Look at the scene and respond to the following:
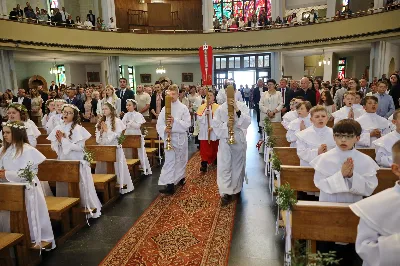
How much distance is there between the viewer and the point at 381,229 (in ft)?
6.51

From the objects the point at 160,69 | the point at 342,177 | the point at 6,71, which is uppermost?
the point at 160,69

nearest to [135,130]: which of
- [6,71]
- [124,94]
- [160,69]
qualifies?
[124,94]

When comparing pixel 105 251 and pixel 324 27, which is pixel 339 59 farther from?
pixel 105 251

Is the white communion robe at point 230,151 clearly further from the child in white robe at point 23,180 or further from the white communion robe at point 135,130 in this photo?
the child in white robe at point 23,180

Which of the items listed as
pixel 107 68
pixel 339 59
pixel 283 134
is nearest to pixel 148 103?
pixel 283 134

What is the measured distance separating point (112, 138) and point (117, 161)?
0.52 metres

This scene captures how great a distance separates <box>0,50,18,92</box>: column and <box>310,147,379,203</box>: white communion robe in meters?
14.6

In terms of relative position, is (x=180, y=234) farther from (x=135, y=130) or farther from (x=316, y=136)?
(x=135, y=130)

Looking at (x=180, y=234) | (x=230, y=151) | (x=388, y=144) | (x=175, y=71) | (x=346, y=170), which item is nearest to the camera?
(x=346, y=170)

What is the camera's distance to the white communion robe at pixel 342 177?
294 cm

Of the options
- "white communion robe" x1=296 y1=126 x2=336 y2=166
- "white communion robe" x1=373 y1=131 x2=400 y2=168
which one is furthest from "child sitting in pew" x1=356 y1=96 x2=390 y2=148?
"white communion robe" x1=296 y1=126 x2=336 y2=166

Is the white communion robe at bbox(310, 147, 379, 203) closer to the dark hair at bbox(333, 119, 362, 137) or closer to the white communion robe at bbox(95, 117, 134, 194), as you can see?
the dark hair at bbox(333, 119, 362, 137)

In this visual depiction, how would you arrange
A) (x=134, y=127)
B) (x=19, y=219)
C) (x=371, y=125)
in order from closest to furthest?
(x=19, y=219) < (x=371, y=125) < (x=134, y=127)

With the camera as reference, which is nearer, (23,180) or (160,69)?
(23,180)
